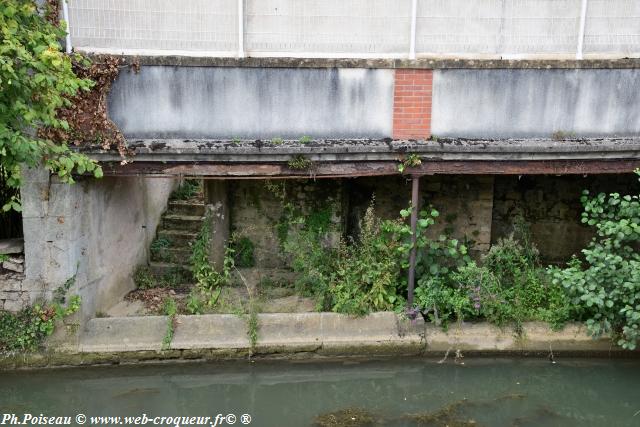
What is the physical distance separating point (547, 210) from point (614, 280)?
122 inches

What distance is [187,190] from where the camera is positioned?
436 inches

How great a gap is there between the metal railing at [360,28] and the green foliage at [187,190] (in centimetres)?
449

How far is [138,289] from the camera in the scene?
29.3ft

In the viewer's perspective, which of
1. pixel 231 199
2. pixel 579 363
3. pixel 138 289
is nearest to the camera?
pixel 579 363

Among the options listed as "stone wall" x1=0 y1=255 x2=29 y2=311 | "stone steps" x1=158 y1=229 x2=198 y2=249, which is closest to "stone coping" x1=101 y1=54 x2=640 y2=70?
"stone wall" x1=0 y1=255 x2=29 y2=311

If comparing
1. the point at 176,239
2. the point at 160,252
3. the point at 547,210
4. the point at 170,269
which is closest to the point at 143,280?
the point at 170,269

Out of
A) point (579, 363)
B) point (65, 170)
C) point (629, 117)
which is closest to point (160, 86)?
point (65, 170)

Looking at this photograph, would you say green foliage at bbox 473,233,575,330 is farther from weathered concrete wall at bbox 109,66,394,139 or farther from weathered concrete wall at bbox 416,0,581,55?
weathered concrete wall at bbox 416,0,581,55

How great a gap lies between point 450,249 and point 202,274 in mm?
3544

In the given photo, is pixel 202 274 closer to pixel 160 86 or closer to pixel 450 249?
pixel 160 86

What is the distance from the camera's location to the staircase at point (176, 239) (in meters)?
9.52

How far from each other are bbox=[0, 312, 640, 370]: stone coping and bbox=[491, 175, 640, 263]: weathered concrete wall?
2.55 m

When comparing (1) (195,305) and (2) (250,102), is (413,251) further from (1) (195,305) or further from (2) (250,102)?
(1) (195,305)

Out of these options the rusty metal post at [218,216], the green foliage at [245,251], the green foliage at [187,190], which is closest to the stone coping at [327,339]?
the rusty metal post at [218,216]
